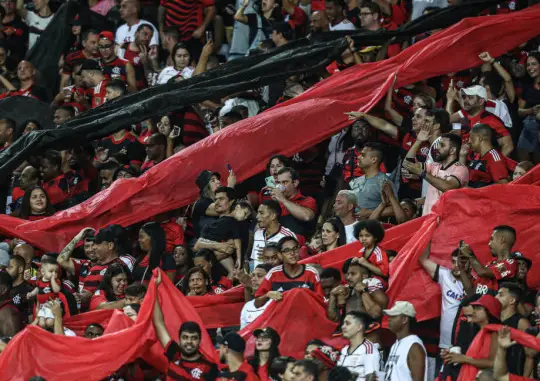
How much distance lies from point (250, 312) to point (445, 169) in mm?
2254

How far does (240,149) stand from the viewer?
15.2 meters

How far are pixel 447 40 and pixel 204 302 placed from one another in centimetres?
424

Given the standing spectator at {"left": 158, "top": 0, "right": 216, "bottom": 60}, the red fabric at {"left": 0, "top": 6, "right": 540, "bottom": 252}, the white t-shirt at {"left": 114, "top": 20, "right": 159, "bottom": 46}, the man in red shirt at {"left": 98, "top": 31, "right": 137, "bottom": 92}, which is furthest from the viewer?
the white t-shirt at {"left": 114, "top": 20, "right": 159, "bottom": 46}


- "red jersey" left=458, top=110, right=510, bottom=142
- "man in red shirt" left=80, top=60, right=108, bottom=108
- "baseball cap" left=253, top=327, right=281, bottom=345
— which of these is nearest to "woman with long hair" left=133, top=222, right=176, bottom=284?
"baseball cap" left=253, top=327, right=281, bottom=345

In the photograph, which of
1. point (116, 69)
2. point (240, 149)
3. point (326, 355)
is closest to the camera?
point (326, 355)

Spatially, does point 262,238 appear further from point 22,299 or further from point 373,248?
point 22,299

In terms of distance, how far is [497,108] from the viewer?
15078mm

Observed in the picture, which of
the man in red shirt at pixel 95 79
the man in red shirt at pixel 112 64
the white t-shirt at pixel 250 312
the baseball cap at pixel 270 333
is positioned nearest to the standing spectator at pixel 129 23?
the man in red shirt at pixel 112 64

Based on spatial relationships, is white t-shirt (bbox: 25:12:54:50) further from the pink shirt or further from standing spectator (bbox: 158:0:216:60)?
the pink shirt

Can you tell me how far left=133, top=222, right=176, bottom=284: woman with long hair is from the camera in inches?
552

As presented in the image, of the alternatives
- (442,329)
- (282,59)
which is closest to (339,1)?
(282,59)

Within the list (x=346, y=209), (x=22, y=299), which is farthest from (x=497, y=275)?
(x=22, y=299)

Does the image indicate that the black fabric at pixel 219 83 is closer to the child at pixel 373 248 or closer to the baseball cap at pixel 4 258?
the baseball cap at pixel 4 258

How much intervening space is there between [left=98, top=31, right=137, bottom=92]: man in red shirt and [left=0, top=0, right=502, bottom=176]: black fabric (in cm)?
177
